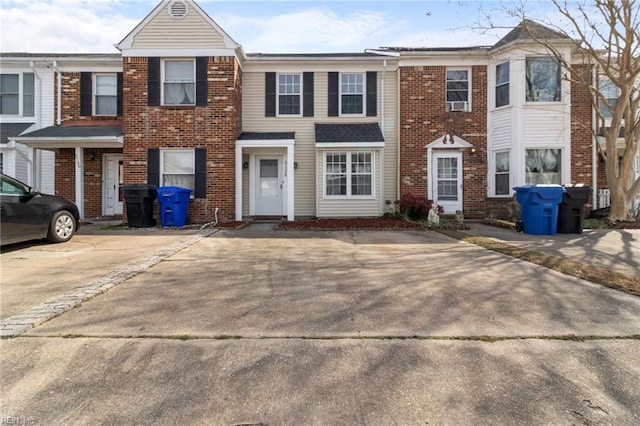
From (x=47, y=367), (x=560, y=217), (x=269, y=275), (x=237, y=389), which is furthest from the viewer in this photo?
(x=560, y=217)

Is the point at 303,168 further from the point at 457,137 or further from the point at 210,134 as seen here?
the point at 457,137

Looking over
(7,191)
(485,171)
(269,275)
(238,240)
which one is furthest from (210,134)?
(485,171)

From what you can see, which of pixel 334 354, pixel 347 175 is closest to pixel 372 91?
pixel 347 175

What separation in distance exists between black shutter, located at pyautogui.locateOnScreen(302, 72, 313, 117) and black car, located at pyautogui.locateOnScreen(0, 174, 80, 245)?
331 inches

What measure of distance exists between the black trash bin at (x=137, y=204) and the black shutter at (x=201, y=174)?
150cm

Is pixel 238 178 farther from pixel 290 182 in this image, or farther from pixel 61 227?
pixel 61 227

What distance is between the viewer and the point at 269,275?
548cm

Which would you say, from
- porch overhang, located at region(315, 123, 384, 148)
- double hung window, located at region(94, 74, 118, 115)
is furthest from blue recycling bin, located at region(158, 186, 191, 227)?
double hung window, located at region(94, 74, 118, 115)

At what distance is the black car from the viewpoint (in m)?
6.93

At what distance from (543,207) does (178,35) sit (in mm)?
11751

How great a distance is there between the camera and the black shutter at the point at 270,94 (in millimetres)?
14148

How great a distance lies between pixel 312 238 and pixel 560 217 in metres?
6.53

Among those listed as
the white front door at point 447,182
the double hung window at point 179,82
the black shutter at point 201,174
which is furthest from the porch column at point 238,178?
the white front door at point 447,182

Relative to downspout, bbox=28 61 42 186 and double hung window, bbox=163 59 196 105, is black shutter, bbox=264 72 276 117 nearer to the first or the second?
double hung window, bbox=163 59 196 105
